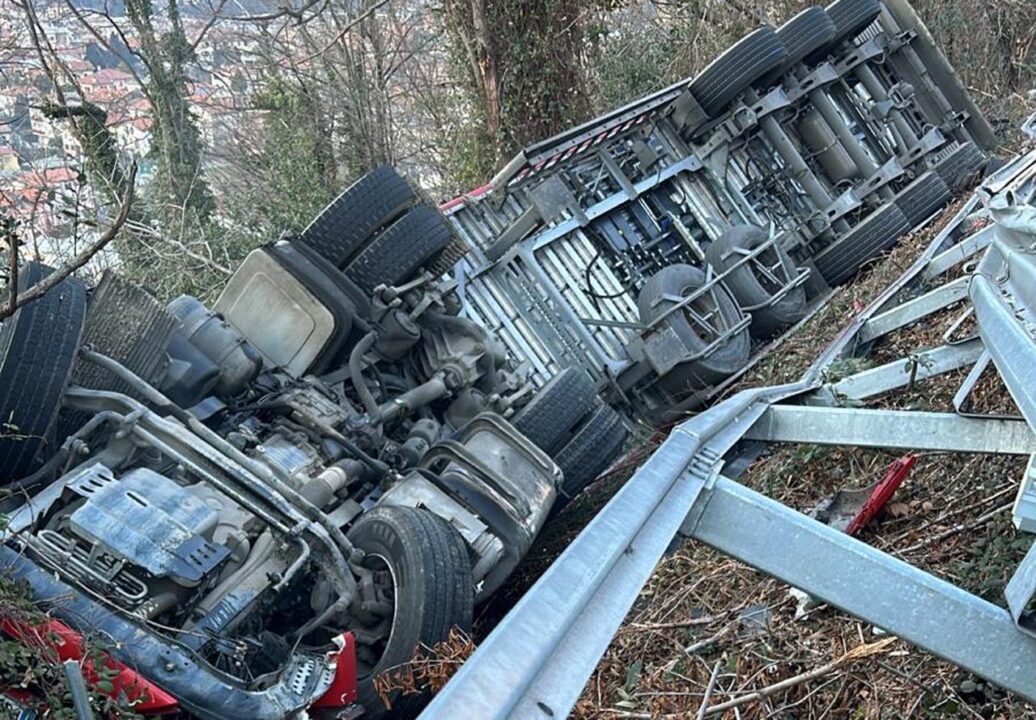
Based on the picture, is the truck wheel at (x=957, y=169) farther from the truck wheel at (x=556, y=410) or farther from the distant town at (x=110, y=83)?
the distant town at (x=110, y=83)

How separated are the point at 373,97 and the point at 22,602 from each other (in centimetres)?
1350

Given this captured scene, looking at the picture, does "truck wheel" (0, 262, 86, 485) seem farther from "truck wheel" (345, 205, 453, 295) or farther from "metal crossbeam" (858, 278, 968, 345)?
"metal crossbeam" (858, 278, 968, 345)

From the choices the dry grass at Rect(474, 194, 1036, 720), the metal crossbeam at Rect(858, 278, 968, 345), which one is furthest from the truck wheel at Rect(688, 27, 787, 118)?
the metal crossbeam at Rect(858, 278, 968, 345)

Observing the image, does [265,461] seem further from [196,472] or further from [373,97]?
[373,97]

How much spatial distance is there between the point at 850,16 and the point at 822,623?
527 centimetres

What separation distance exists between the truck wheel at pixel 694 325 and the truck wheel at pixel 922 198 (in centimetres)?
158

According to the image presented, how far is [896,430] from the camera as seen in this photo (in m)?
2.20

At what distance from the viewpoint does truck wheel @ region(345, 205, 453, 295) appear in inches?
200

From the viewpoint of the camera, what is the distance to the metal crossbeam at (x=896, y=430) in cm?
206

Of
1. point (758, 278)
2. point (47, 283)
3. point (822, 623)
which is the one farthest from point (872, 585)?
point (758, 278)

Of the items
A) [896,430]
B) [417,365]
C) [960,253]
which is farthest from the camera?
[417,365]

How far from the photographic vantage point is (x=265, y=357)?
4988mm

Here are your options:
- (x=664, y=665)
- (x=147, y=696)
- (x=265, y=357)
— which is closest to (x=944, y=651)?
(x=664, y=665)

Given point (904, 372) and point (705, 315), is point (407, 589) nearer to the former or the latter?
point (904, 372)
